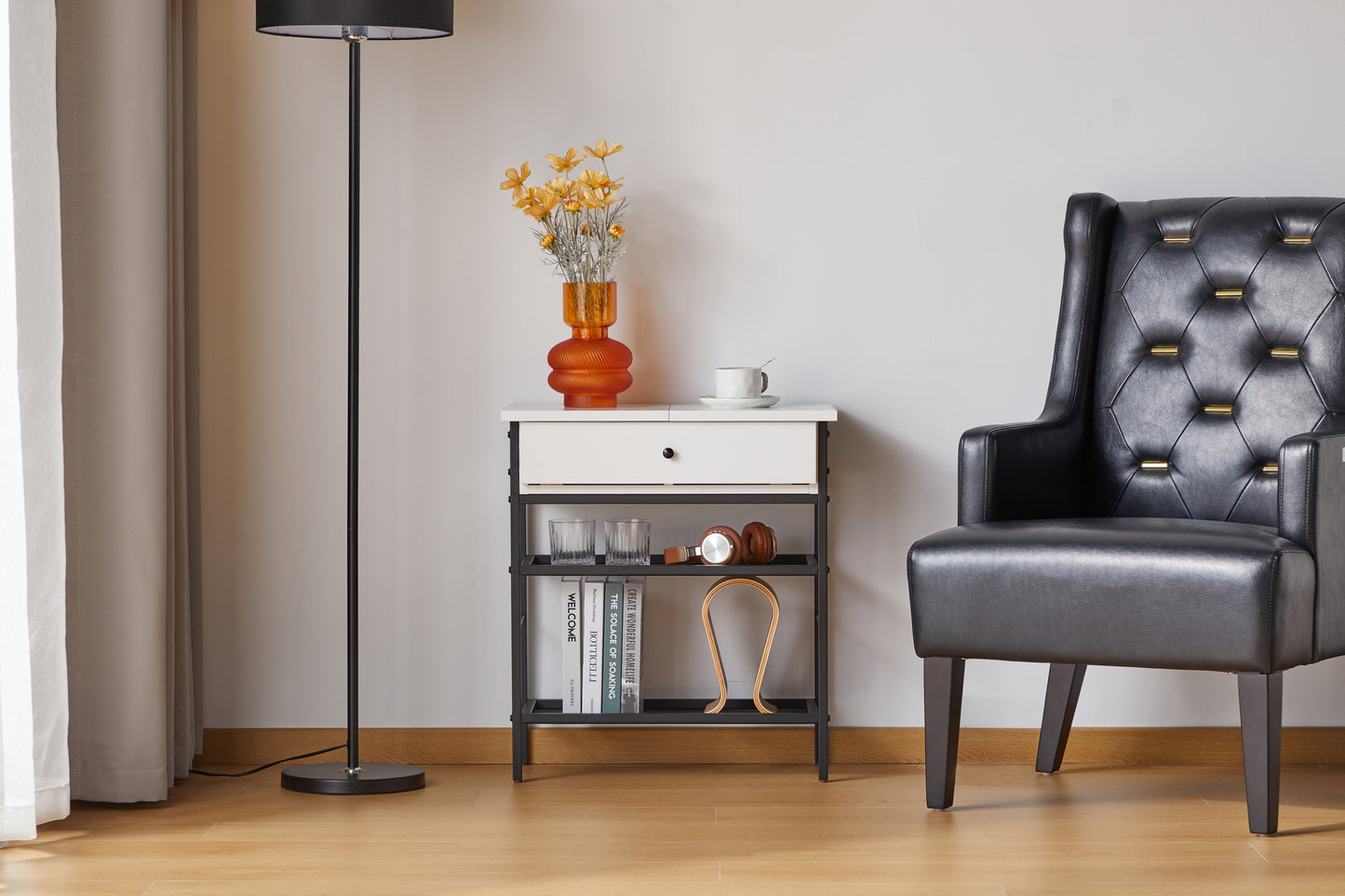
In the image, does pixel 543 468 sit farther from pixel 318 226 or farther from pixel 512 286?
pixel 318 226

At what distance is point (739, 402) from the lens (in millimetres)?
2520

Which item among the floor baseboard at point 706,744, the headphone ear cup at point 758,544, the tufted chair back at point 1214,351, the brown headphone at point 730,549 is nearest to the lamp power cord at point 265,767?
the floor baseboard at point 706,744

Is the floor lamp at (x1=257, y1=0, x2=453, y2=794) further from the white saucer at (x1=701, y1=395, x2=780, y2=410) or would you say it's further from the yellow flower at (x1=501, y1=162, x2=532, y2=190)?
the white saucer at (x1=701, y1=395, x2=780, y2=410)

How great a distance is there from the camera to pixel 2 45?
205 centimetres

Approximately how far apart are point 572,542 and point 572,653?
0.22 metres

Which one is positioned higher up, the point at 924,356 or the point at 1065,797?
the point at 924,356

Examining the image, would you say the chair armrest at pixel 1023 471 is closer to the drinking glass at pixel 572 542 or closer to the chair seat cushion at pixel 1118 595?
the chair seat cushion at pixel 1118 595

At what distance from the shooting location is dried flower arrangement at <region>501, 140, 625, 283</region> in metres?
2.53

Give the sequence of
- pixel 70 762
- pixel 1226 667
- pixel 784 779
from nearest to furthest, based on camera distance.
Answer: pixel 1226 667
pixel 70 762
pixel 784 779

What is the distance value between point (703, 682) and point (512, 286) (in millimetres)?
881

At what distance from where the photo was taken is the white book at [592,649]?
2572mm

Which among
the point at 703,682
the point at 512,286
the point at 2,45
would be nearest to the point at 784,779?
the point at 703,682

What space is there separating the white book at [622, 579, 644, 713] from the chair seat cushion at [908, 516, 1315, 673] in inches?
23.3

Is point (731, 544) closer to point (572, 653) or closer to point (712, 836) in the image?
point (572, 653)
